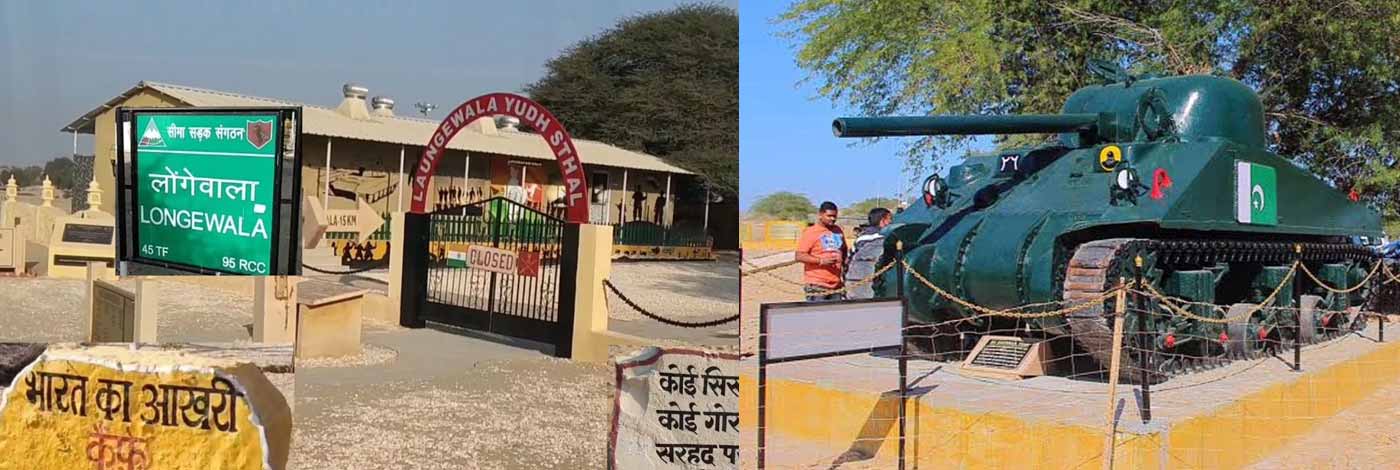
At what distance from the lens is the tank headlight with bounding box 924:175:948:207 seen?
330 inches

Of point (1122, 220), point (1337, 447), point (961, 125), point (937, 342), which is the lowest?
point (1337, 447)

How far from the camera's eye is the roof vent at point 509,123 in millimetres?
2658

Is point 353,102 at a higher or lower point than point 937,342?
higher

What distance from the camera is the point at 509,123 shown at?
8.83 feet

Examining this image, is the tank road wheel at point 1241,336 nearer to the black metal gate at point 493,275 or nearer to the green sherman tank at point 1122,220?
the green sherman tank at point 1122,220

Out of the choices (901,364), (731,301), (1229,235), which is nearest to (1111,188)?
(1229,235)

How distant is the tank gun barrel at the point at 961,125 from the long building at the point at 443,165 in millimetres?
2478

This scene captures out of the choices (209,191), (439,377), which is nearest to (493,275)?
(439,377)

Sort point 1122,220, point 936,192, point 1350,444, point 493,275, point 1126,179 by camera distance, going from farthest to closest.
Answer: point 936,192 → point 1126,179 → point 1122,220 → point 1350,444 → point 493,275

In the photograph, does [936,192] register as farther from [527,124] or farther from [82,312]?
[82,312]

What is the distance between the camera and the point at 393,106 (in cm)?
262

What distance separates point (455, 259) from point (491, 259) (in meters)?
0.10

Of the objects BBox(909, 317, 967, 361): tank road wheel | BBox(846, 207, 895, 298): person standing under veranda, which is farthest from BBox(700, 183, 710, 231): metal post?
BBox(909, 317, 967, 361): tank road wheel

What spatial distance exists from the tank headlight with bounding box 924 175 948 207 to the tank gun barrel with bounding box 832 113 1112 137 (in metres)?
0.88
